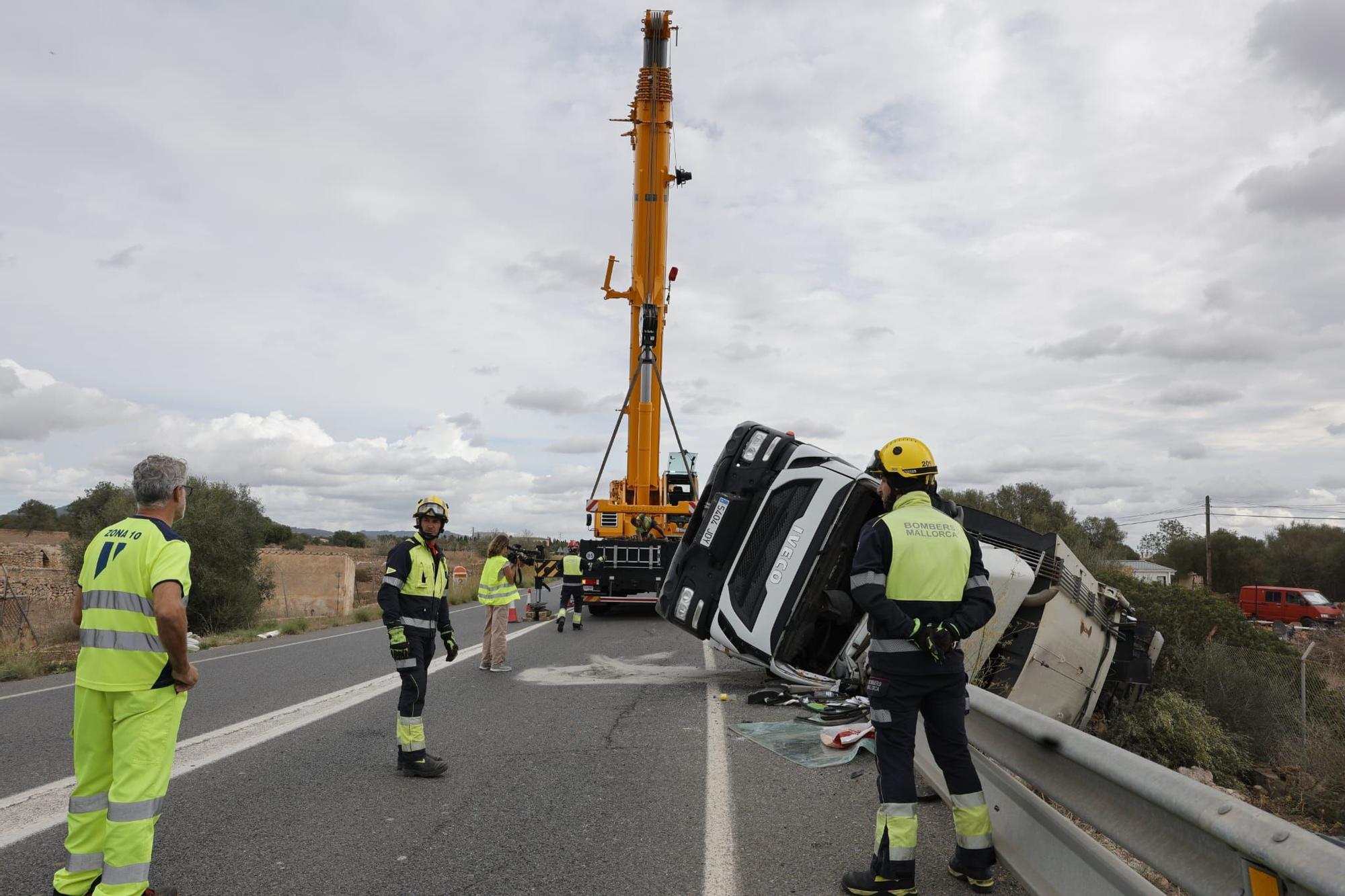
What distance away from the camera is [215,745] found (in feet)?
21.0

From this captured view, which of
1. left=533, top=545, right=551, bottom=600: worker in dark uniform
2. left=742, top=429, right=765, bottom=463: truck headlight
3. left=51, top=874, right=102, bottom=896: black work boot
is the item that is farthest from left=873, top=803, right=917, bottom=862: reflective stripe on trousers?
left=533, top=545, right=551, bottom=600: worker in dark uniform

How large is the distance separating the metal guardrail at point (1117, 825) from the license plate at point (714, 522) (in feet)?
11.7

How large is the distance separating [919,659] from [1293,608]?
3498cm

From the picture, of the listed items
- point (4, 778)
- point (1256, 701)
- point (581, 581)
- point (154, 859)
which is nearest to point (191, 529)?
point (581, 581)

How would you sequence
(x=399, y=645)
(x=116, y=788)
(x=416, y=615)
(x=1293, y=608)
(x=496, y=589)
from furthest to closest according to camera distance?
(x=1293, y=608) < (x=496, y=589) < (x=416, y=615) < (x=399, y=645) < (x=116, y=788)

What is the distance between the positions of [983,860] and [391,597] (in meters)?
3.79

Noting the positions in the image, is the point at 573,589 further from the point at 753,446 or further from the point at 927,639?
the point at 927,639

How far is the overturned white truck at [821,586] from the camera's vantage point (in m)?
7.08

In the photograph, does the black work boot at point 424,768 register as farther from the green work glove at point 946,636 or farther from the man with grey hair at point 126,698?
the green work glove at point 946,636

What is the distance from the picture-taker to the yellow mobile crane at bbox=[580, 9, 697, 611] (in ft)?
55.5

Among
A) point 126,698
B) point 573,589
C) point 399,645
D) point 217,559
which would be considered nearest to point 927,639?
point 126,698

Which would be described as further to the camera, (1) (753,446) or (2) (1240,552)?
(2) (1240,552)

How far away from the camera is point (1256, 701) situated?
1030 cm

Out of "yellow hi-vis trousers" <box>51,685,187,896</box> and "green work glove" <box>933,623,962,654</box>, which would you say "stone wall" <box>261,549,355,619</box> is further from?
"green work glove" <box>933,623,962,654</box>
